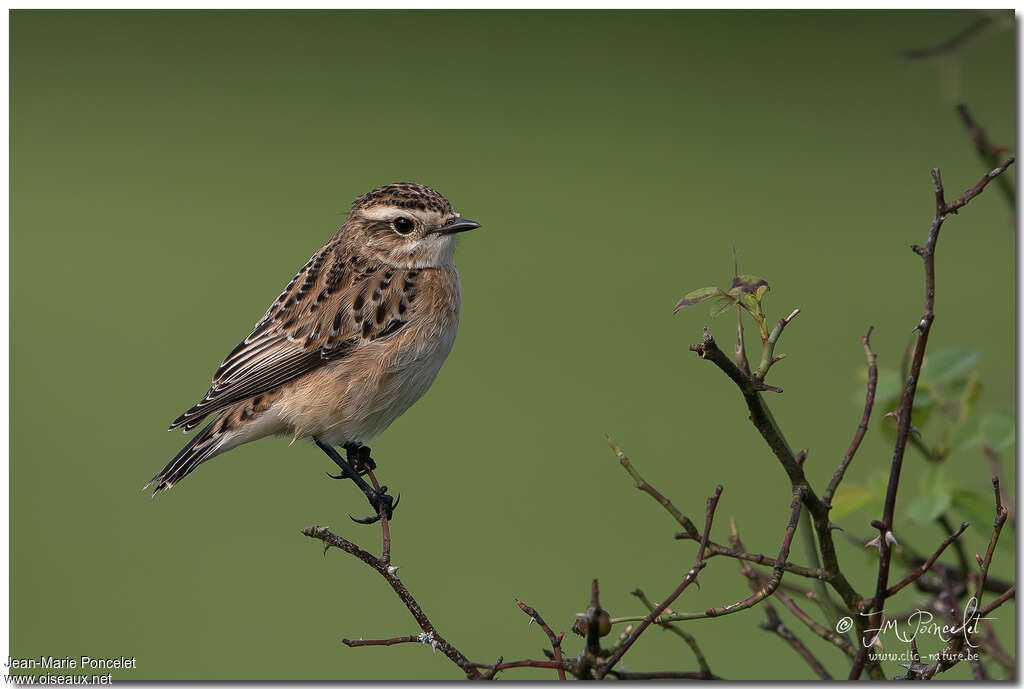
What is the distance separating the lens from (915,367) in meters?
2.10

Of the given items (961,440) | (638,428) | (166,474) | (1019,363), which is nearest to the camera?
(961,440)

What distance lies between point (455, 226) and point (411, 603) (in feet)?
6.84

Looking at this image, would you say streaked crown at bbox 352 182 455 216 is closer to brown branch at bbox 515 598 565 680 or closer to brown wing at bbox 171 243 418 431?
brown wing at bbox 171 243 418 431

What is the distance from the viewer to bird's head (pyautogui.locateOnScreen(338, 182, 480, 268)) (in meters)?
4.08

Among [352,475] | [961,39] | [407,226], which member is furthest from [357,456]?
[961,39]

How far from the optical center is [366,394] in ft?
12.7

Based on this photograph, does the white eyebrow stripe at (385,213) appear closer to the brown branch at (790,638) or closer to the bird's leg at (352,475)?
the bird's leg at (352,475)

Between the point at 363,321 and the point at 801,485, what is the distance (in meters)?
2.26

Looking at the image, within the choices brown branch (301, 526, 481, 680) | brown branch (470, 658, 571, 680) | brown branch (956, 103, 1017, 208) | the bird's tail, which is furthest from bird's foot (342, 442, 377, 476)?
brown branch (956, 103, 1017, 208)

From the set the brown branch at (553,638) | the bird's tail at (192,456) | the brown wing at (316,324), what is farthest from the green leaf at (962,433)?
the bird's tail at (192,456)

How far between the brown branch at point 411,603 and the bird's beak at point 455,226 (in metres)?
1.76

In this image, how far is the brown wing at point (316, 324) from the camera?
395 centimetres

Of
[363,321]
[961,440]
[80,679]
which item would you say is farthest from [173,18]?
[961,440]

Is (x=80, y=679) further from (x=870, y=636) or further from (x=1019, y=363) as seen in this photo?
(x=1019, y=363)
